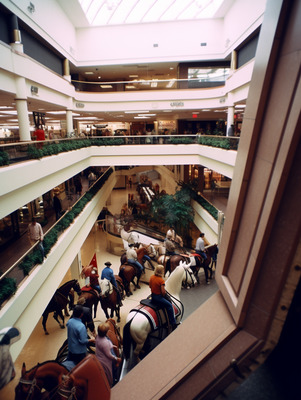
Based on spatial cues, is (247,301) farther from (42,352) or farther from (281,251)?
(42,352)

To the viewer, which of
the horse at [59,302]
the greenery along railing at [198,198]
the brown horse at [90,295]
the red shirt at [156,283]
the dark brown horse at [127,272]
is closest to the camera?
the red shirt at [156,283]

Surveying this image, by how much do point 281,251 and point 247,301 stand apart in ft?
1.95

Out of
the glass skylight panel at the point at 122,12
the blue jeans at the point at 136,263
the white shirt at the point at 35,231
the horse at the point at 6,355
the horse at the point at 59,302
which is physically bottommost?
the horse at the point at 59,302

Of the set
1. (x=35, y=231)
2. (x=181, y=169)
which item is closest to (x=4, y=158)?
(x=35, y=231)

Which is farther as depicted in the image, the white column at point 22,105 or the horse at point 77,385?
the white column at point 22,105

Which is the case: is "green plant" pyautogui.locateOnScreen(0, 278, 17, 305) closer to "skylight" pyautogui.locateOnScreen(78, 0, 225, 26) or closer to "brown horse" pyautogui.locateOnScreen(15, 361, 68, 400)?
"brown horse" pyautogui.locateOnScreen(15, 361, 68, 400)

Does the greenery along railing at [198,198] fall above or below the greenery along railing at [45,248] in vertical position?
below

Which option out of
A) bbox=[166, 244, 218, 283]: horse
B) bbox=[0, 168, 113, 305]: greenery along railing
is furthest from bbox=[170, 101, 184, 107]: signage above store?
bbox=[166, 244, 218, 283]: horse

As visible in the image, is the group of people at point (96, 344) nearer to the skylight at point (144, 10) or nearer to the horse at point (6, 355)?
the horse at point (6, 355)

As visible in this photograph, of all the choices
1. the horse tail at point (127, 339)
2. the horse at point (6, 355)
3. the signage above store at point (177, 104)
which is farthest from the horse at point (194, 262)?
the signage above store at point (177, 104)

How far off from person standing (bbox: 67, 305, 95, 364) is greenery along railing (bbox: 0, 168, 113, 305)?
1.56m

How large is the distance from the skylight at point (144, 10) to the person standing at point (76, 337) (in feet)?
63.0

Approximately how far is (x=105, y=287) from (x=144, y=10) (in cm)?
1956

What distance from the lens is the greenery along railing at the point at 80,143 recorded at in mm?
7238
